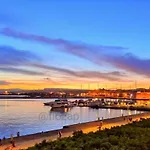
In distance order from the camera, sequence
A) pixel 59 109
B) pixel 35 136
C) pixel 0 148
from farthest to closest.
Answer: pixel 59 109 → pixel 35 136 → pixel 0 148

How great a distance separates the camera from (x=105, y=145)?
42.3ft

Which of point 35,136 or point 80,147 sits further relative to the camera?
point 35,136

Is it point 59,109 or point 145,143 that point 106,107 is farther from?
point 145,143

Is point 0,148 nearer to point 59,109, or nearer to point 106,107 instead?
point 59,109

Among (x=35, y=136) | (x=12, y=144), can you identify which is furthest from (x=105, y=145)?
(x=35, y=136)

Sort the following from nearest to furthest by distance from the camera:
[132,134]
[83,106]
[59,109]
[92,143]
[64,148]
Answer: [64,148], [92,143], [132,134], [59,109], [83,106]

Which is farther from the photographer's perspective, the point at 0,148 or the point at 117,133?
the point at 0,148

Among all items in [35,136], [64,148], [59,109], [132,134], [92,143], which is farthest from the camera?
[59,109]

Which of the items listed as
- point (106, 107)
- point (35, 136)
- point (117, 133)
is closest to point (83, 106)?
point (106, 107)

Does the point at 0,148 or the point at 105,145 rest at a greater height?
the point at 105,145

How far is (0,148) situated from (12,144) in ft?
2.66

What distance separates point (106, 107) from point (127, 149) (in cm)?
13131

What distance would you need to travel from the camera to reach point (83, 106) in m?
162

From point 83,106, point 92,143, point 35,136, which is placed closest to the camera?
point 92,143
